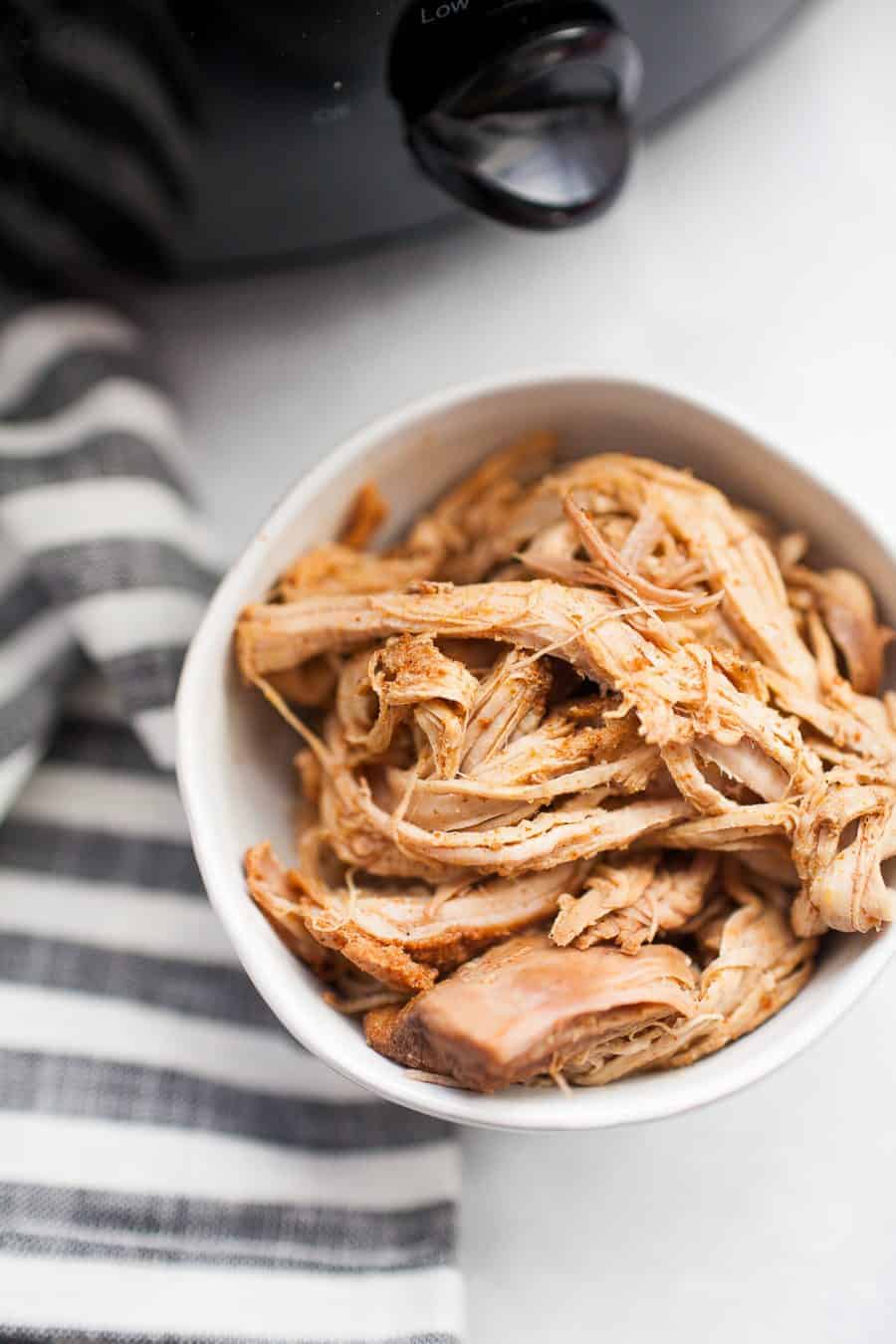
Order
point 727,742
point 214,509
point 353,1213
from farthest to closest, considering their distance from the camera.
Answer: point 214,509 < point 353,1213 < point 727,742

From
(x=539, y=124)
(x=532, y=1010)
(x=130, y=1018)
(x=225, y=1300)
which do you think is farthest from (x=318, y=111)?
(x=225, y=1300)

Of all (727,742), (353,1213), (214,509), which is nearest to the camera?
(727,742)

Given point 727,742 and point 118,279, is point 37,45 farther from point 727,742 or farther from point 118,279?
point 727,742

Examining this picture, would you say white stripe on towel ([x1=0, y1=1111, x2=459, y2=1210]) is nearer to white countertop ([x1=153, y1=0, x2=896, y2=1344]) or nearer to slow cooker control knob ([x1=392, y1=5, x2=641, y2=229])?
white countertop ([x1=153, y1=0, x2=896, y2=1344])

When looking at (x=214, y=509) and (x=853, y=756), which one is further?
(x=214, y=509)

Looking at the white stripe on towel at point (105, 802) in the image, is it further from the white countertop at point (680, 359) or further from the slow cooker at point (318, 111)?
the slow cooker at point (318, 111)

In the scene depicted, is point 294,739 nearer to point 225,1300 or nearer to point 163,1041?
point 163,1041

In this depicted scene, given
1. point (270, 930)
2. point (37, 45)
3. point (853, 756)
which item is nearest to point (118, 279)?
point (37, 45)
